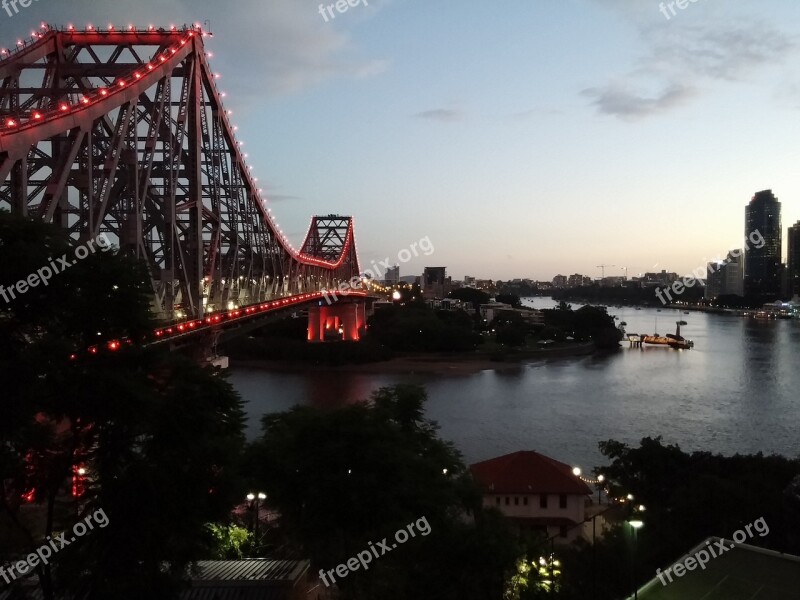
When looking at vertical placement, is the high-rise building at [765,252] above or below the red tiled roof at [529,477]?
above

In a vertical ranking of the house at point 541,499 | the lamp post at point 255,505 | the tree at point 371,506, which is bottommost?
the house at point 541,499

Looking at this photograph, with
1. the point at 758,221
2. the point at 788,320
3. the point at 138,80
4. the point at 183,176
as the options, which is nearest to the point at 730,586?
the point at 138,80

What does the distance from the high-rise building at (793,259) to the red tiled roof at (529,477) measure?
6894 cm

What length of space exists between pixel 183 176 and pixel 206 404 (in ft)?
22.0

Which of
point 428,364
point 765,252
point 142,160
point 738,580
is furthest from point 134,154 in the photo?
point 765,252

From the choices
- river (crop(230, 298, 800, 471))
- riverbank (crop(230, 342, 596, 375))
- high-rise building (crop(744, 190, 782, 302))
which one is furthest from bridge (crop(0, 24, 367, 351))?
high-rise building (crop(744, 190, 782, 302))

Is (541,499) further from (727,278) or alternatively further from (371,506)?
(727,278)

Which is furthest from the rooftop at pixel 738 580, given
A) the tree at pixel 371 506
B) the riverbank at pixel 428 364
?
the riverbank at pixel 428 364

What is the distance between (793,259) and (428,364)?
6186 centimetres

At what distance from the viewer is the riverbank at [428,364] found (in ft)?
71.2

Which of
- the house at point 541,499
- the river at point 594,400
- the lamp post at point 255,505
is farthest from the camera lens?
the river at point 594,400

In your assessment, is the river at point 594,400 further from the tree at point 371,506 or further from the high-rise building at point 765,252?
the high-rise building at point 765,252

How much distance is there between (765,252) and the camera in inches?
2680

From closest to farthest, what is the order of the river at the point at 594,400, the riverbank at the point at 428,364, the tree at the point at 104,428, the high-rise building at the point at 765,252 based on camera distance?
the tree at the point at 104,428 → the river at the point at 594,400 → the riverbank at the point at 428,364 → the high-rise building at the point at 765,252
